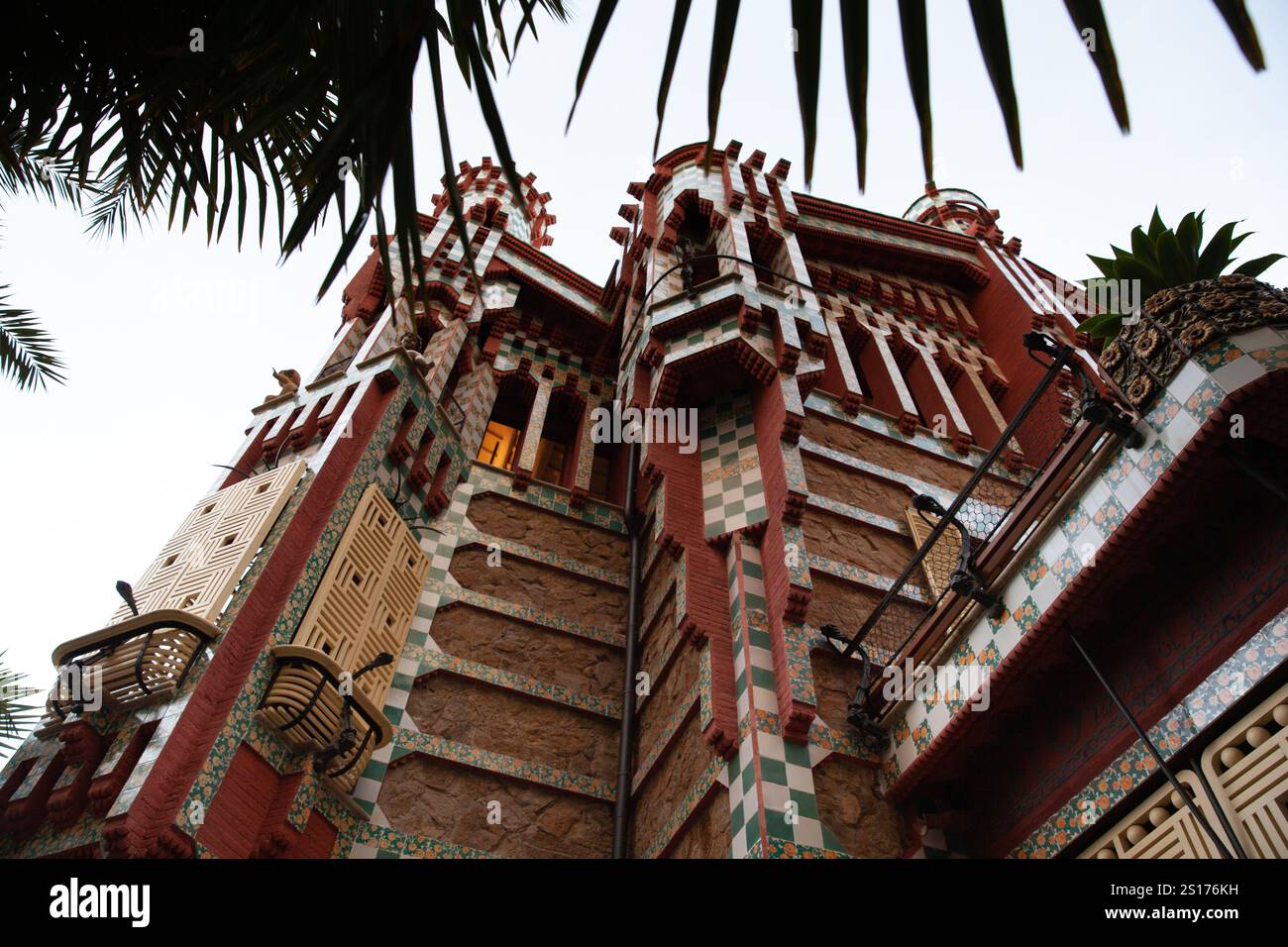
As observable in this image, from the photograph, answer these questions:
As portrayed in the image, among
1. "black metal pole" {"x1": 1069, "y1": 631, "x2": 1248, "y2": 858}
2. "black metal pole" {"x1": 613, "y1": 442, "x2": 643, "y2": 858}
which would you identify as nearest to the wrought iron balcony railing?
"black metal pole" {"x1": 1069, "y1": 631, "x2": 1248, "y2": 858}

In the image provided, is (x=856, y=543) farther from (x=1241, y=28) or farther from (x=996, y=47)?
(x=1241, y=28)

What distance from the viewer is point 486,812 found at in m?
8.25

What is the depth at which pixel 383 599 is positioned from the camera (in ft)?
28.8

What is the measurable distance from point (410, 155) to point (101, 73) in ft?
9.02

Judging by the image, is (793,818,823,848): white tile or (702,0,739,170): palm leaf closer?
(702,0,739,170): palm leaf

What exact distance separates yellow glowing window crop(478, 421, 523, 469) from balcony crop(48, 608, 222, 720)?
20.5 feet

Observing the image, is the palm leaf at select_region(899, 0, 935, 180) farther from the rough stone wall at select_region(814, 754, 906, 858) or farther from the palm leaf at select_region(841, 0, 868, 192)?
the rough stone wall at select_region(814, 754, 906, 858)

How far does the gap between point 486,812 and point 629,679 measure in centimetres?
203

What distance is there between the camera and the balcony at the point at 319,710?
687 cm

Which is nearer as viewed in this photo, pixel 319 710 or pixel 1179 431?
pixel 1179 431

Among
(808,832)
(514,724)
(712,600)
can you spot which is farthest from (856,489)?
(808,832)

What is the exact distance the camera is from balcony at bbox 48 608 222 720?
21.3ft
